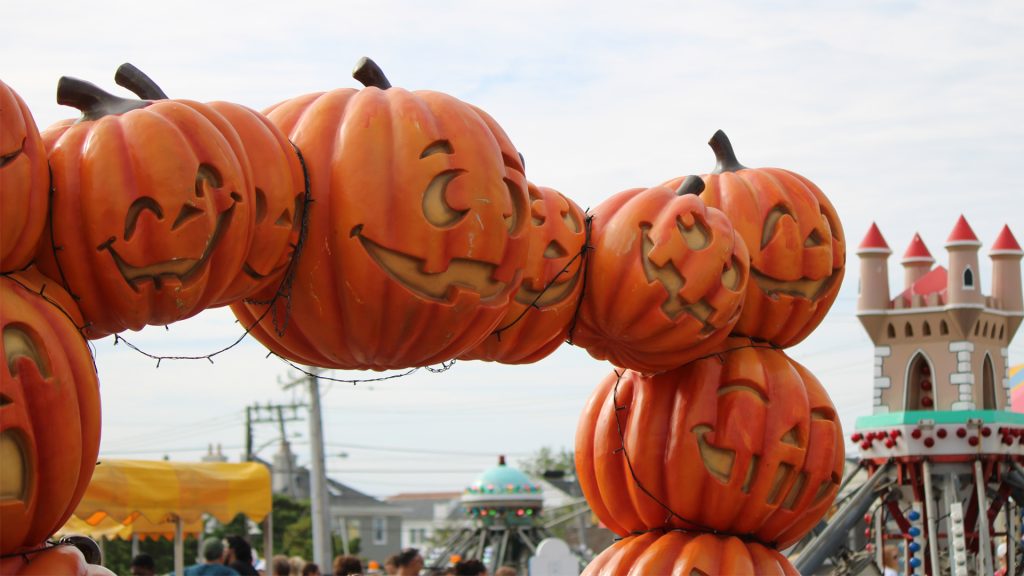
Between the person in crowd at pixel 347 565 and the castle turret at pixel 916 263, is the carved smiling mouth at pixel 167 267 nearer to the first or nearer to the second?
the person in crowd at pixel 347 565

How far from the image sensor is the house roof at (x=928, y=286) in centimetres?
1552

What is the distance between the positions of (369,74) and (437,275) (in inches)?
25.6

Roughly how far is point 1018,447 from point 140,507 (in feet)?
30.0

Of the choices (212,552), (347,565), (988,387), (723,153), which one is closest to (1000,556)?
(988,387)

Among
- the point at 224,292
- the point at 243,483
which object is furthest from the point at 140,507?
the point at 224,292

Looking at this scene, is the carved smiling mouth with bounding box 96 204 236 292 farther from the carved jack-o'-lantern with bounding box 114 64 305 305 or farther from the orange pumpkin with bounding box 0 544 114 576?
the orange pumpkin with bounding box 0 544 114 576

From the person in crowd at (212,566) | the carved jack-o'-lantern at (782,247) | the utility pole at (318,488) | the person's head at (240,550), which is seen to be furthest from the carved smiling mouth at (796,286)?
the utility pole at (318,488)

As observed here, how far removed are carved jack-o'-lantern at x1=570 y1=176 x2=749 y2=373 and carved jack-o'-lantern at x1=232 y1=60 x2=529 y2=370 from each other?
595mm

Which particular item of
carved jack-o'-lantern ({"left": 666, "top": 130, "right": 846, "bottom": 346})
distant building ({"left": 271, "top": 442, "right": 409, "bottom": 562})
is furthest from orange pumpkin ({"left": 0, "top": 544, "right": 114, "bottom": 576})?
distant building ({"left": 271, "top": 442, "right": 409, "bottom": 562})

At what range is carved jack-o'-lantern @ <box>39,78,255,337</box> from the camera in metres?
3.00

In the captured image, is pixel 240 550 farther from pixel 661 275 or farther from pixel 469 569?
pixel 661 275

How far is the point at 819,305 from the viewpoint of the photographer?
478cm

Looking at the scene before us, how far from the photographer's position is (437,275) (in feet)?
11.5

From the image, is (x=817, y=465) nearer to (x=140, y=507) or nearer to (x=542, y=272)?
(x=542, y=272)
